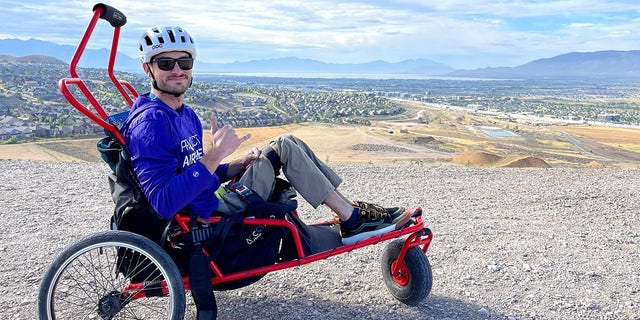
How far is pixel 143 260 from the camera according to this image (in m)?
3.47

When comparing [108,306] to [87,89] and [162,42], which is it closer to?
[87,89]

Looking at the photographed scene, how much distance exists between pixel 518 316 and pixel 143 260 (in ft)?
9.90

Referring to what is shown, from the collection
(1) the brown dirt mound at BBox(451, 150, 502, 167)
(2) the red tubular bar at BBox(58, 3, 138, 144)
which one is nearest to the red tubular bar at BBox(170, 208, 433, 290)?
(2) the red tubular bar at BBox(58, 3, 138, 144)

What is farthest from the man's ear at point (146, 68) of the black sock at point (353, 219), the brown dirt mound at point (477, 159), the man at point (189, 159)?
the brown dirt mound at point (477, 159)

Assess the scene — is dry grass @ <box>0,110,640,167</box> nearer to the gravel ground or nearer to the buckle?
the gravel ground

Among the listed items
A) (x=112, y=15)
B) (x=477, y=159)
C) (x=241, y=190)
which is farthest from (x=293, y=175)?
(x=477, y=159)

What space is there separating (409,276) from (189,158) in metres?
2.10

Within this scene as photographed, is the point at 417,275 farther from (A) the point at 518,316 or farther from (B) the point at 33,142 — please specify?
(B) the point at 33,142

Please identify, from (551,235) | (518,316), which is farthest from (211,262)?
(551,235)

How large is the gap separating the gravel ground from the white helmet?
7.00ft

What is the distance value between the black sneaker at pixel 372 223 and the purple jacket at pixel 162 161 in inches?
56.2

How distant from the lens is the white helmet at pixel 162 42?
11.7ft

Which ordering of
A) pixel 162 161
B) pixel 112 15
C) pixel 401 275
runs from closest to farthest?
1. pixel 162 161
2. pixel 112 15
3. pixel 401 275

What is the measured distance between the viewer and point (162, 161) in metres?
3.29
